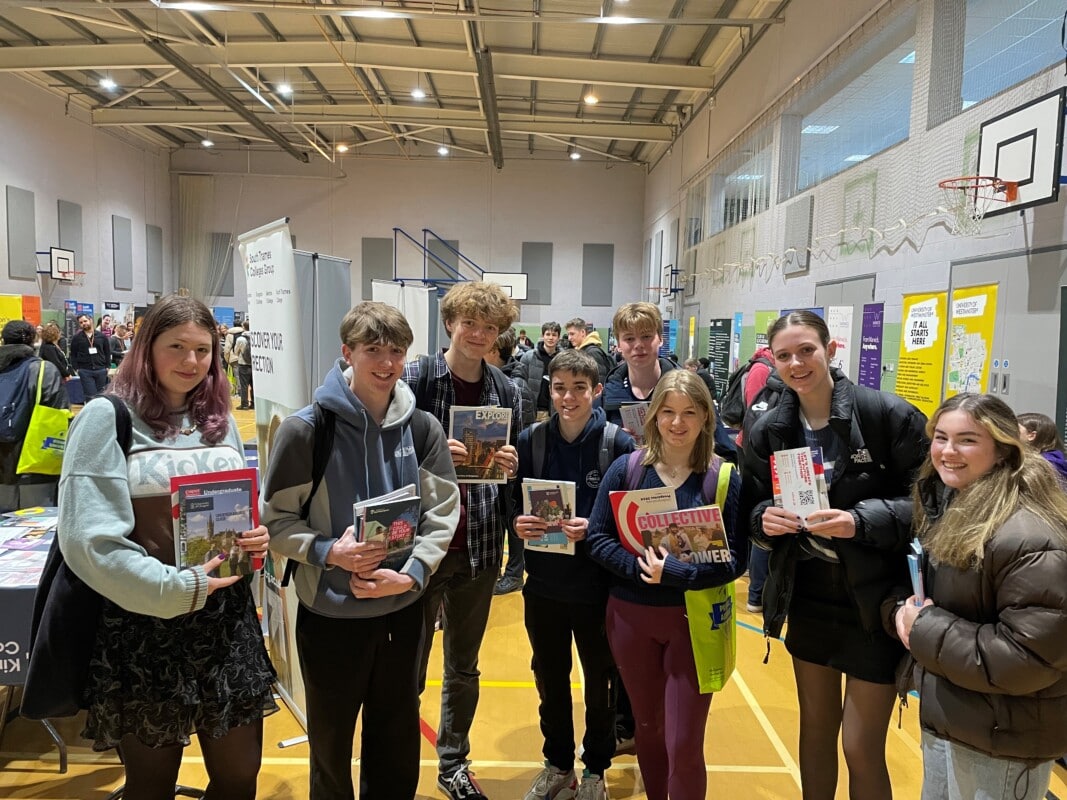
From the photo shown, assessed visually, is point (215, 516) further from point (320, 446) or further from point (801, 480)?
point (801, 480)

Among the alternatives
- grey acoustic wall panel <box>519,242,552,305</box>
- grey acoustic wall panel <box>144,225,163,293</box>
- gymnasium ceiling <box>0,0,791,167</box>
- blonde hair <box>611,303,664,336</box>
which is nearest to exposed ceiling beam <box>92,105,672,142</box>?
gymnasium ceiling <box>0,0,791,167</box>

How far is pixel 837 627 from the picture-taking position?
6.59 ft

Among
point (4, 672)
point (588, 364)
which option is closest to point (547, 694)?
point (588, 364)

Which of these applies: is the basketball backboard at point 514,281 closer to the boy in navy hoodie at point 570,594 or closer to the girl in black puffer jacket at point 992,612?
the boy in navy hoodie at point 570,594

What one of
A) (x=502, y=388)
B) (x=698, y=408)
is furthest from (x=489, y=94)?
(x=698, y=408)

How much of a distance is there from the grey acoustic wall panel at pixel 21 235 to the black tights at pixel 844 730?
16514 millimetres

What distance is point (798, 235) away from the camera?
749 cm

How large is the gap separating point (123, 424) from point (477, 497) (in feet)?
3.96

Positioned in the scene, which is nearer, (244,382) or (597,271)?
(244,382)

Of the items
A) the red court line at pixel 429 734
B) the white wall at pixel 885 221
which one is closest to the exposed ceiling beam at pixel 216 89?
the white wall at pixel 885 221

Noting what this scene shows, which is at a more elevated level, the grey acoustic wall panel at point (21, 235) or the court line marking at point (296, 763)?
the grey acoustic wall panel at point (21, 235)

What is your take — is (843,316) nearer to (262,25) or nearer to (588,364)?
(588,364)

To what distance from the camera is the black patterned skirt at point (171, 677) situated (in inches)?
65.5

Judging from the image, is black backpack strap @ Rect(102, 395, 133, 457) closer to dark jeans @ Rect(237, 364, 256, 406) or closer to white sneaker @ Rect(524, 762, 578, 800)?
white sneaker @ Rect(524, 762, 578, 800)
